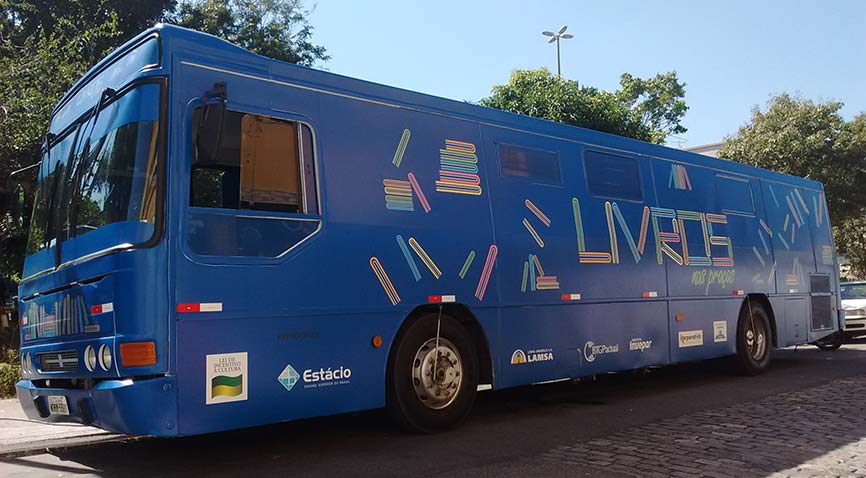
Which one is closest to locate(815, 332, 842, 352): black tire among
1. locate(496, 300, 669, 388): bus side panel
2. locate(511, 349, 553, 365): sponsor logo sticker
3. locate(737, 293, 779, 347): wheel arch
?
locate(737, 293, 779, 347): wheel arch

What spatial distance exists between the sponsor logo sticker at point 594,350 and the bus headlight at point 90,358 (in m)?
5.14

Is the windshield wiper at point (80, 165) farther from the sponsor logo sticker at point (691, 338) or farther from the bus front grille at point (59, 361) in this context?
the sponsor logo sticker at point (691, 338)

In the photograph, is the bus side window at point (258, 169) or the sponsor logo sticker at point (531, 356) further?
the sponsor logo sticker at point (531, 356)

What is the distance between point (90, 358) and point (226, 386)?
3.26 feet

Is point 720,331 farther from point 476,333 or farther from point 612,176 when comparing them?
point 476,333

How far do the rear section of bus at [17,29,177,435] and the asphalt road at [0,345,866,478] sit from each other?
2.63 feet

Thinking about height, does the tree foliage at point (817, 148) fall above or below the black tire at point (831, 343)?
above

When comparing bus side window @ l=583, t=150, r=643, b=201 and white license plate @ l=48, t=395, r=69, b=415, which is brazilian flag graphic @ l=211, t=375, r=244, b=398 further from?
bus side window @ l=583, t=150, r=643, b=201

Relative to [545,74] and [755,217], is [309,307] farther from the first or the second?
[545,74]

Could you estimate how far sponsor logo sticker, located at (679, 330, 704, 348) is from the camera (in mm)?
10016

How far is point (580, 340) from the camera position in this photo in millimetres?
8375

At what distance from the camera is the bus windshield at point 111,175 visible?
17.3 ft

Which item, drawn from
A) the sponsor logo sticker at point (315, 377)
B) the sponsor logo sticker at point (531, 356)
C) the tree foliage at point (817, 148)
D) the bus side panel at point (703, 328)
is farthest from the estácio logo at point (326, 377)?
the tree foliage at point (817, 148)

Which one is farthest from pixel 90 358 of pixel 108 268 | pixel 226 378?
pixel 226 378
